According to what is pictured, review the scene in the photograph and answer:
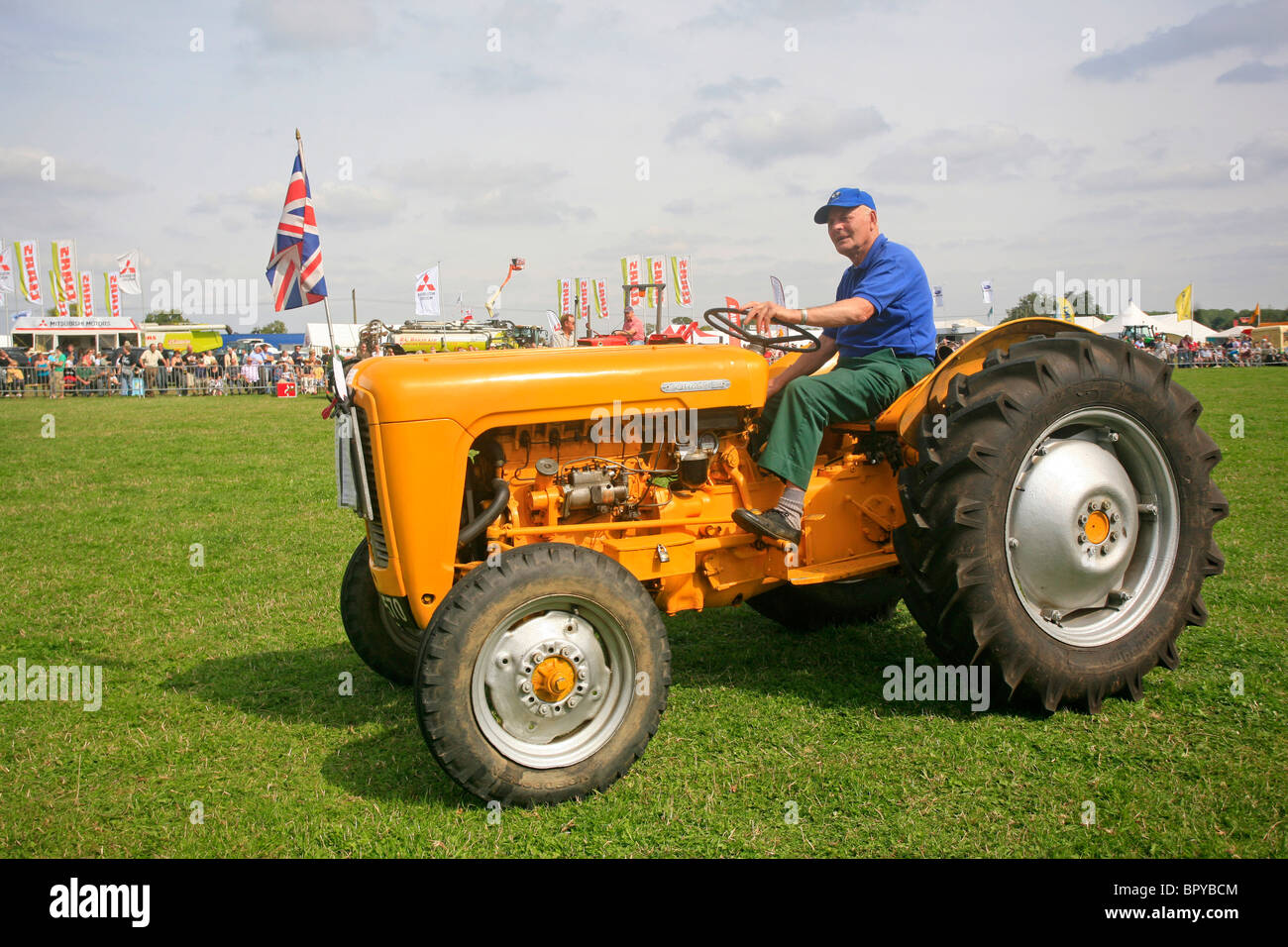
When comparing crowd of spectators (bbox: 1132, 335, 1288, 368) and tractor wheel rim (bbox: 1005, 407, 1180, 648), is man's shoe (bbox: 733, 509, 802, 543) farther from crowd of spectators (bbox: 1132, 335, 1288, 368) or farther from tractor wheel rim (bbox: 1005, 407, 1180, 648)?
crowd of spectators (bbox: 1132, 335, 1288, 368)

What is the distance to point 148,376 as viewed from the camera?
30.9 meters

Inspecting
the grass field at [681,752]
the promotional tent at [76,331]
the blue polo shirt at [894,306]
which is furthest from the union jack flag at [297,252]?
the promotional tent at [76,331]

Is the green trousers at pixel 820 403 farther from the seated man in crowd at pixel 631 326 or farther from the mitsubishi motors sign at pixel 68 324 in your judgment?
the mitsubishi motors sign at pixel 68 324

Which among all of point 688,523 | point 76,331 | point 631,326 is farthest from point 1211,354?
point 76,331

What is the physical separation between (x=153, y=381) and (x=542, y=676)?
105 feet

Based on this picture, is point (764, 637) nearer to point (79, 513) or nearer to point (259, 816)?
point (259, 816)

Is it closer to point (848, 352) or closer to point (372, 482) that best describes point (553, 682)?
point (372, 482)

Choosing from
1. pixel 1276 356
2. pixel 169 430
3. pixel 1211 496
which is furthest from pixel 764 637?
pixel 1276 356

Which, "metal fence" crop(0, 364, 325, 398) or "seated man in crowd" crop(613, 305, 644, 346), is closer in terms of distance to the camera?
"seated man in crowd" crop(613, 305, 644, 346)

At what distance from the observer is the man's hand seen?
4.09 m

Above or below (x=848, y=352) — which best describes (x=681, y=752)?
below

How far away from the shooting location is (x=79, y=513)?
8977 mm

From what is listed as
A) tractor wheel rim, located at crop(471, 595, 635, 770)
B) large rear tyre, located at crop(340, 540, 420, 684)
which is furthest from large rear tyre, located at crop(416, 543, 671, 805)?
large rear tyre, located at crop(340, 540, 420, 684)

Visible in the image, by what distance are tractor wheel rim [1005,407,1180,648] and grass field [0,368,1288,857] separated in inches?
16.8
